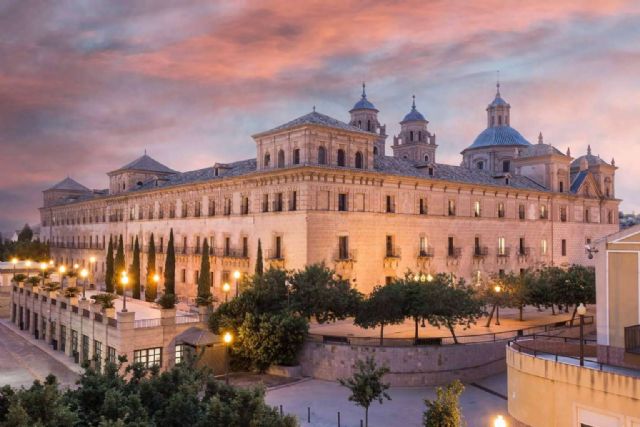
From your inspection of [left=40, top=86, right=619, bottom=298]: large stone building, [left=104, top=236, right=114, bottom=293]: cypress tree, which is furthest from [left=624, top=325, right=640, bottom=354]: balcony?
[left=104, top=236, right=114, bottom=293]: cypress tree

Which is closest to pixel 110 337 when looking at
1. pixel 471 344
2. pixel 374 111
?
pixel 471 344

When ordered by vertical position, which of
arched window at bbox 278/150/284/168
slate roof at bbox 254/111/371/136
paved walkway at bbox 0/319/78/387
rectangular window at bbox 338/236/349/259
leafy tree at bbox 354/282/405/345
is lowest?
paved walkway at bbox 0/319/78/387

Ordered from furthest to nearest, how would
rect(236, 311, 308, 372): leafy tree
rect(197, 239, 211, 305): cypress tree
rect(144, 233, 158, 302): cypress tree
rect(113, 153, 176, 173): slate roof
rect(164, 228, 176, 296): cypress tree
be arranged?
rect(113, 153, 176, 173): slate roof, rect(144, 233, 158, 302): cypress tree, rect(164, 228, 176, 296): cypress tree, rect(197, 239, 211, 305): cypress tree, rect(236, 311, 308, 372): leafy tree

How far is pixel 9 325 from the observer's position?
51312 mm

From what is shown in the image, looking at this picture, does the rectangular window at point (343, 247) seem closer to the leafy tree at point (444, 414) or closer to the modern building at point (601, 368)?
the modern building at point (601, 368)

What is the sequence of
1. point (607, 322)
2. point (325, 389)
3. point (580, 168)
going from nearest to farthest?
1. point (607, 322)
2. point (325, 389)
3. point (580, 168)

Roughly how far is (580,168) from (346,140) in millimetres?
34395

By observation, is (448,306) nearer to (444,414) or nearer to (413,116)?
(444,414)

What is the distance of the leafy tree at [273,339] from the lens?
100 feet

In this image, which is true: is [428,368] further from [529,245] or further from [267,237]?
[529,245]

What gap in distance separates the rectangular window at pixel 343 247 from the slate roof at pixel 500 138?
35.7m

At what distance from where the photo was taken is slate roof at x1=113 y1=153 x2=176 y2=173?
68.1m

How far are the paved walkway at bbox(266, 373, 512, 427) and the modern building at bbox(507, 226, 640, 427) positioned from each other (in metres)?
3.81

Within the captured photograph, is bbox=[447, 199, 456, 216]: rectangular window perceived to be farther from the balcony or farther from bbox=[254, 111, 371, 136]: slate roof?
the balcony
